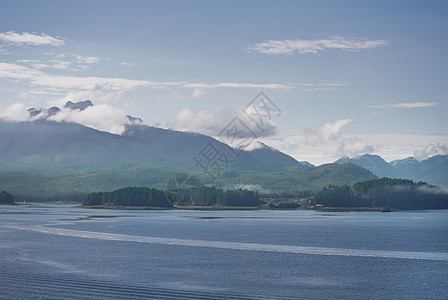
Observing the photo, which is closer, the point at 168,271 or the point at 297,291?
the point at 297,291

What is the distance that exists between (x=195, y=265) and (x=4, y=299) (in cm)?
2821

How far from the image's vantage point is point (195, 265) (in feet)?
228

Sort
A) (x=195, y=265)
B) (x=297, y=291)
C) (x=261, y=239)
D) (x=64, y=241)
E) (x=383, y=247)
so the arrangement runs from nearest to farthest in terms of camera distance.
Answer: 1. (x=297, y=291)
2. (x=195, y=265)
3. (x=383, y=247)
4. (x=64, y=241)
5. (x=261, y=239)

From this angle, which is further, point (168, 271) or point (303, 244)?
point (303, 244)

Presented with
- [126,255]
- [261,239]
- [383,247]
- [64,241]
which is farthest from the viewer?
[261,239]

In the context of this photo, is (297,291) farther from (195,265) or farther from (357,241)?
(357,241)

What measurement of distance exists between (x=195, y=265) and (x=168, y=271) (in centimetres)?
638

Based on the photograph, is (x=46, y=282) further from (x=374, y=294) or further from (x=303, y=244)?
(x=303, y=244)

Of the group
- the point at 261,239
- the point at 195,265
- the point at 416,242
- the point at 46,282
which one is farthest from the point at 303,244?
the point at 46,282

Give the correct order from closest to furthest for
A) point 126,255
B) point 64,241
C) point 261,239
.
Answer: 1. point 126,255
2. point 64,241
3. point 261,239

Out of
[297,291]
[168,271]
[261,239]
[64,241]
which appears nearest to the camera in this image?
[297,291]

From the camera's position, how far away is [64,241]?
3895 inches

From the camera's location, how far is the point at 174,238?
357ft

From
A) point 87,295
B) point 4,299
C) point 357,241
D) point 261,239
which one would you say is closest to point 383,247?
point 357,241
